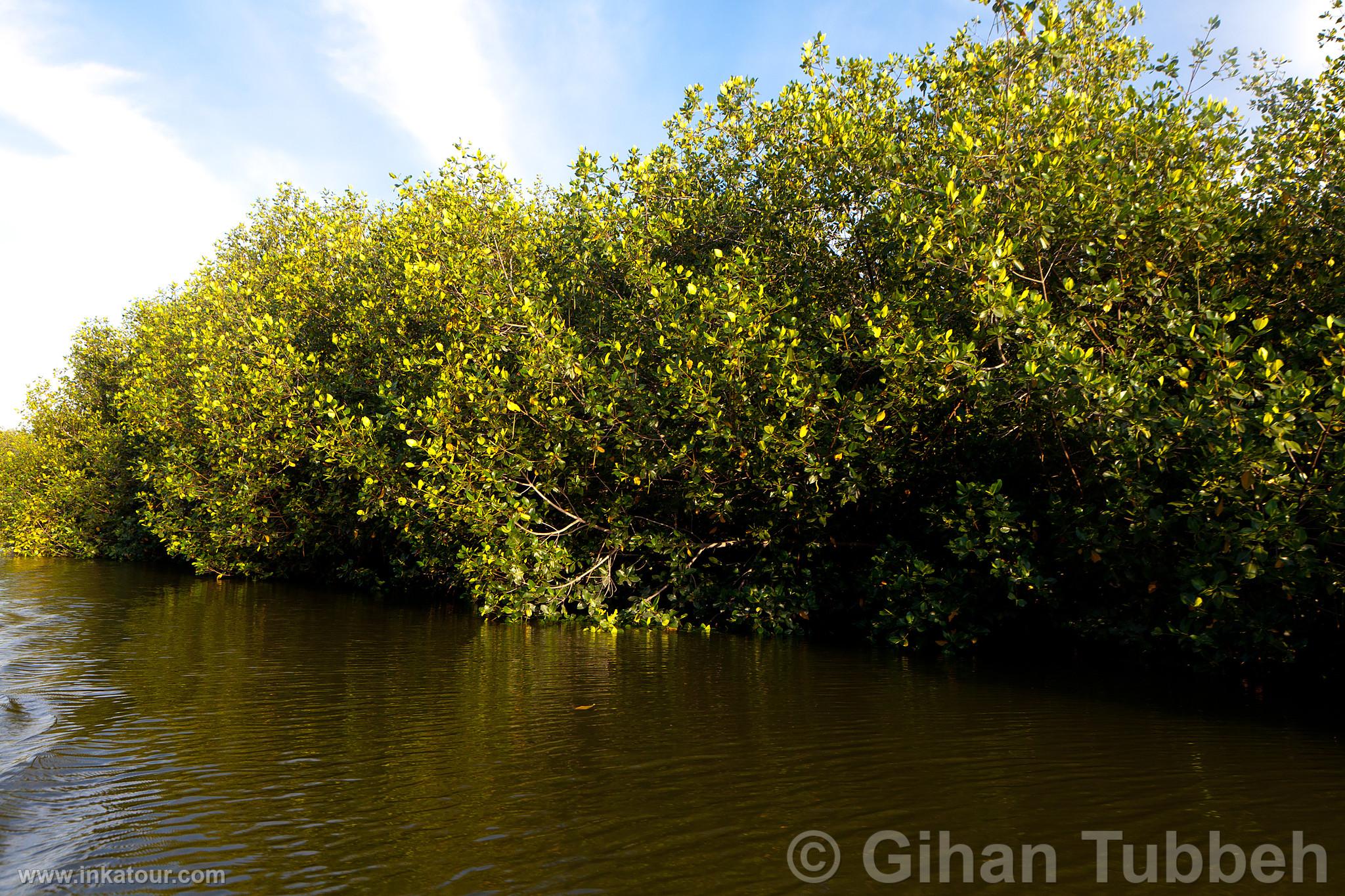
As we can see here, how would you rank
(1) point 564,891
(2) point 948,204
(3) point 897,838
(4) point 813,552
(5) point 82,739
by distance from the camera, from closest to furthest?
(1) point 564,891
(3) point 897,838
(5) point 82,739
(2) point 948,204
(4) point 813,552

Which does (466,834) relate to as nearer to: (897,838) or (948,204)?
(897,838)

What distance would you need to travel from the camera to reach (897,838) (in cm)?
444

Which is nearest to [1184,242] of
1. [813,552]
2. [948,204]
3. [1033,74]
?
[948,204]

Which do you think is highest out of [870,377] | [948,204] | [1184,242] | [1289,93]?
[1289,93]

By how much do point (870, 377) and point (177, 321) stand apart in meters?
21.4

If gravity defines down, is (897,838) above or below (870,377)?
below
